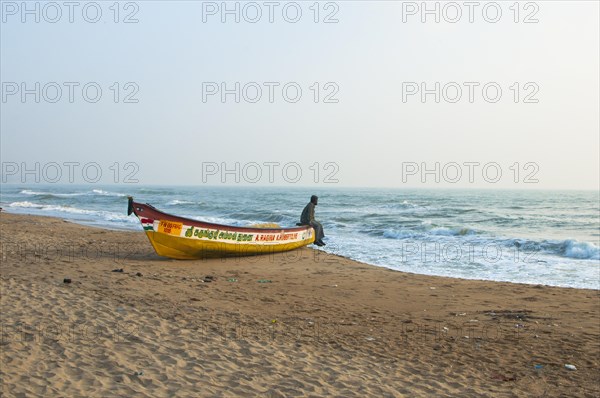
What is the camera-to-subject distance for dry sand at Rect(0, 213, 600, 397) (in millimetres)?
5176

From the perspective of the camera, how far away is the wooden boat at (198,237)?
12.9m

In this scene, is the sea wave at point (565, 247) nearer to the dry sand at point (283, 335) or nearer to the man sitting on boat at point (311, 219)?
the dry sand at point (283, 335)

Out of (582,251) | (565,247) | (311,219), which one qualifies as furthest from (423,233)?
(311,219)

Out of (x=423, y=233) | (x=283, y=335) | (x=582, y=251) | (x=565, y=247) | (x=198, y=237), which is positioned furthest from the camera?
(x=423, y=233)

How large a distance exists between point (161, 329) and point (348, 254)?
10.7m

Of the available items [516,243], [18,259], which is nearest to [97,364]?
[18,259]

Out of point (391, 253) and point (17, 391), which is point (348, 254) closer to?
point (391, 253)

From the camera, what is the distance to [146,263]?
1273 centimetres

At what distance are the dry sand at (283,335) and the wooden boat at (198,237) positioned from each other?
132 centimetres

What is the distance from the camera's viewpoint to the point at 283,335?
6918mm

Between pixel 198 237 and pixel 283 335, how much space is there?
279 inches

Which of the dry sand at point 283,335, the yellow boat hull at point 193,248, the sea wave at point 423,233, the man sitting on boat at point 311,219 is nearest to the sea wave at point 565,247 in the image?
the sea wave at point 423,233

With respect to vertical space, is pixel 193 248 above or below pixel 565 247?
above

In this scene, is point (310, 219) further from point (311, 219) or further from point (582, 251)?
point (582, 251)
